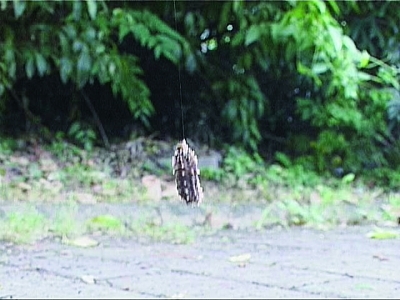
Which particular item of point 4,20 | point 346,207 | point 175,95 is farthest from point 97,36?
point 346,207

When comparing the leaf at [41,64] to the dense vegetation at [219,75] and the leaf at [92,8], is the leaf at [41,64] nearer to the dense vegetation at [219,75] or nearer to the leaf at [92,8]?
the dense vegetation at [219,75]

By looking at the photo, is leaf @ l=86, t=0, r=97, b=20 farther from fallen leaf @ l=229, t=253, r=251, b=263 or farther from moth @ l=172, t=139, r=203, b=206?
moth @ l=172, t=139, r=203, b=206

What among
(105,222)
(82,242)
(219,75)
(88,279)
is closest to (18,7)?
(219,75)

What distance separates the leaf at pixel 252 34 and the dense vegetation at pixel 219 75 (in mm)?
11

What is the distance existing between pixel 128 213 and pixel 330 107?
188 cm

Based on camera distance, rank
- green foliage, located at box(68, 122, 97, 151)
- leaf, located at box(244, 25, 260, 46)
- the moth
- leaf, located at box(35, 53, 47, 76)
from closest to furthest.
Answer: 1. the moth
2. leaf, located at box(35, 53, 47, 76)
3. leaf, located at box(244, 25, 260, 46)
4. green foliage, located at box(68, 122, 97, 151)

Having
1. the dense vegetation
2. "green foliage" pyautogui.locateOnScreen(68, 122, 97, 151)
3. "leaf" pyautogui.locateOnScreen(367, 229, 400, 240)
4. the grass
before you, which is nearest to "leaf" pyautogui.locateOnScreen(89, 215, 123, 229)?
the grass

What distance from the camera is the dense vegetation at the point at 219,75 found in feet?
14.0

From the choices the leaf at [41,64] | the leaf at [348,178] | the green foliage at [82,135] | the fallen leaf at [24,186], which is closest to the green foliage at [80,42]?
the leaf at [41,64]

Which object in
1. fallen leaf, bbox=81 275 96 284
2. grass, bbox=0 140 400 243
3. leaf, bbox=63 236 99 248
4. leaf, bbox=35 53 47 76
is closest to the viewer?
fallen leaf, bbox=81 275 96 284

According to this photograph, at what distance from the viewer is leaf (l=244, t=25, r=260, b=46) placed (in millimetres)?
4371

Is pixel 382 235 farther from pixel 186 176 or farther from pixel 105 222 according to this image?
pixel 186 176

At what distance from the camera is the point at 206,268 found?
2.20 m

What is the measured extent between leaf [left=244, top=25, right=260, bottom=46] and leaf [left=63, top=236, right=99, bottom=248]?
196cm
